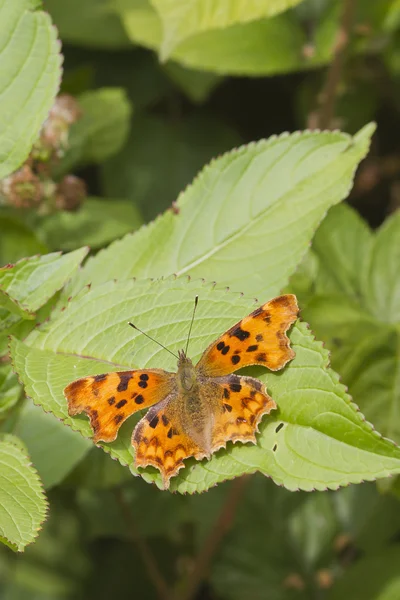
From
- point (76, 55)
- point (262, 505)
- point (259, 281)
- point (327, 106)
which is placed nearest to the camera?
point (259, 281)

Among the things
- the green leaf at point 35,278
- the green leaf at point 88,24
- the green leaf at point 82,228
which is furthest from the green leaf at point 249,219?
the green leaf at point 88,24

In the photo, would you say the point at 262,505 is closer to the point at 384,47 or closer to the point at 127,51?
the point at 384,47

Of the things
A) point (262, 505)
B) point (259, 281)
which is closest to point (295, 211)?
point (259, 281)

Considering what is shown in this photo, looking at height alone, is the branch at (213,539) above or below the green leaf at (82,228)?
below

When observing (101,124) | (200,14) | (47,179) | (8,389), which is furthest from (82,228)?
(8,389)

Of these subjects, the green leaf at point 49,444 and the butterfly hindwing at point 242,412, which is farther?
the green leaf at point 49,444

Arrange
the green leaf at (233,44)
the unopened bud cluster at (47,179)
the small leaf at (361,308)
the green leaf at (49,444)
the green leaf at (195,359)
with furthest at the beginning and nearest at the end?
the green leaf at (233,44)
the unopened bud cluster at (47,179)
the small leaf at (361,308)
the green leaf at (49,444)
the green leaf at (195,359)

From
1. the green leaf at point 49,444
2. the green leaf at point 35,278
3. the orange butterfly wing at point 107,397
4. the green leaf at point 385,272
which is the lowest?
the green leaf at point 385,272

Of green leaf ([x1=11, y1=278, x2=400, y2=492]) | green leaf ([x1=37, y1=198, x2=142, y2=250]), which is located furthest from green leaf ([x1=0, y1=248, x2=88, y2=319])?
green leaf ([x1=37, y1=198, x2=142, y2=250])

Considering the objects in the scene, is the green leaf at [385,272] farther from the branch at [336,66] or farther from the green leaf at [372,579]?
the green leaf at [372,579]
